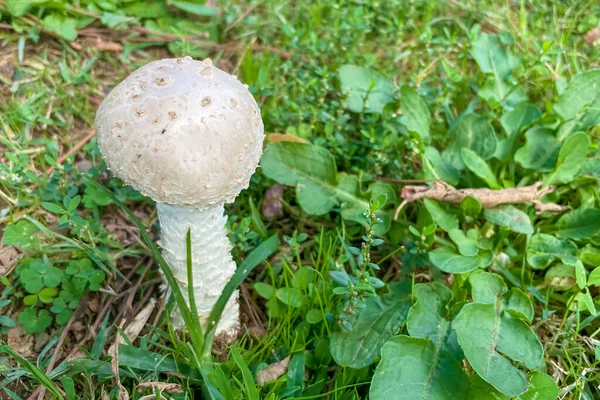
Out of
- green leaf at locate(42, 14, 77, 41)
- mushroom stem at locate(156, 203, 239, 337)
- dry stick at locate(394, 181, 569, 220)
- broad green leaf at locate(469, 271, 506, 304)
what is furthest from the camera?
green leaf at locate(42, 14, 77, 41)

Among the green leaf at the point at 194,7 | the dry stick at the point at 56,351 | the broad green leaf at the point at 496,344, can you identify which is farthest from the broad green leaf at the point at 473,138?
the dry stick at the point at 56,351

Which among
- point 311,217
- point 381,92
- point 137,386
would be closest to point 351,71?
point 381,92

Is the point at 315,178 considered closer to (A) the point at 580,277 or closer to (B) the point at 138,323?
(B) the point at 138,323

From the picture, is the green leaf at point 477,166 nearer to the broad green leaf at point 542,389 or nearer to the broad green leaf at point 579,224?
the broad green leaf at point 579,224

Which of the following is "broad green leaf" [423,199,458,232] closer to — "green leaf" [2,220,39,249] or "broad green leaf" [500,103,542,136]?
"broad green leaf" [500,103,542,136]

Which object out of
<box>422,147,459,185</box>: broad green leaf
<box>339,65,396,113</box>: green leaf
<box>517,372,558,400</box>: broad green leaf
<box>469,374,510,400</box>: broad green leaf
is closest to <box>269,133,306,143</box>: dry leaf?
<box>339,65,396,113</box>: green leaf

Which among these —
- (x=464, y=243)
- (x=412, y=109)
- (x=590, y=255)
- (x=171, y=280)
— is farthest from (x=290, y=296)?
(x=590, y=255)

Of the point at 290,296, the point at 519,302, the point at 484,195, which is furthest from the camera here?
the point at 484,195
